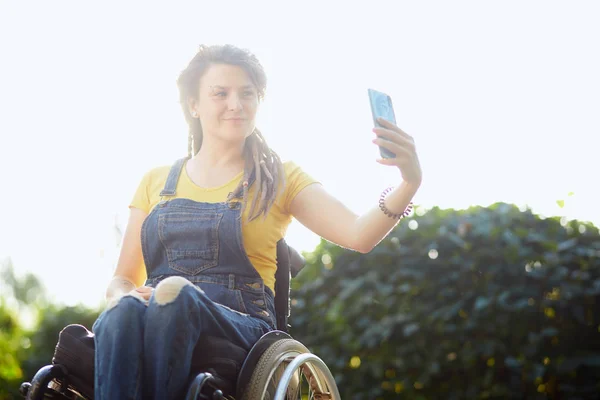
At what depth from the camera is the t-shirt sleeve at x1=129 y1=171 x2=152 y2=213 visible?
2.62 m

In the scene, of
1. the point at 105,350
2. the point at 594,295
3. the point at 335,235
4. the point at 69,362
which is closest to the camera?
the point at 105,350

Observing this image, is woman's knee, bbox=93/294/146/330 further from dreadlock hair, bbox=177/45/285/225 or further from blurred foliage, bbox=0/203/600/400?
blurred foliage, bbox=0/203/600/400

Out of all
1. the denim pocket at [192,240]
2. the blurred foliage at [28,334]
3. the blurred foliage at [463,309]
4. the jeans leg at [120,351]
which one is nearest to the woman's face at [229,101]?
the denim pocket at [192,240]

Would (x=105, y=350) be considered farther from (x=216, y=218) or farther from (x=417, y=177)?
(x=417, y=177)

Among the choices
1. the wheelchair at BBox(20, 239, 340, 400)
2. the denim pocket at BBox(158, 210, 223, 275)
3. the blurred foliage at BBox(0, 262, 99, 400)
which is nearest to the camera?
the wheelchair at BBox(20, 239, 340, 400)

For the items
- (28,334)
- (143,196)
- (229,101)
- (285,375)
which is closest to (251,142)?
(229,101)

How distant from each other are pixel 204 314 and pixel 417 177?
26.9 inches

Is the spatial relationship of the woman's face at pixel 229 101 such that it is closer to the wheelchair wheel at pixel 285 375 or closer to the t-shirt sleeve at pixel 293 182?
the t-shirt sleeve at pixel 293 182

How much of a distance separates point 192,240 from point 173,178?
32 centimetres

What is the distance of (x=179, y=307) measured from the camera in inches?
75.6

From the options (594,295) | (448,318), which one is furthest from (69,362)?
(594,295)

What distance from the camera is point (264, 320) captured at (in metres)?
2.32

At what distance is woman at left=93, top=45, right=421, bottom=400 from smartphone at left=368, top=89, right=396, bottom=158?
2 cm

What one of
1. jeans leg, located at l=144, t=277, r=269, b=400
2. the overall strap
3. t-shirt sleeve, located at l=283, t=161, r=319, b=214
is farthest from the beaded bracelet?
the overall strap
